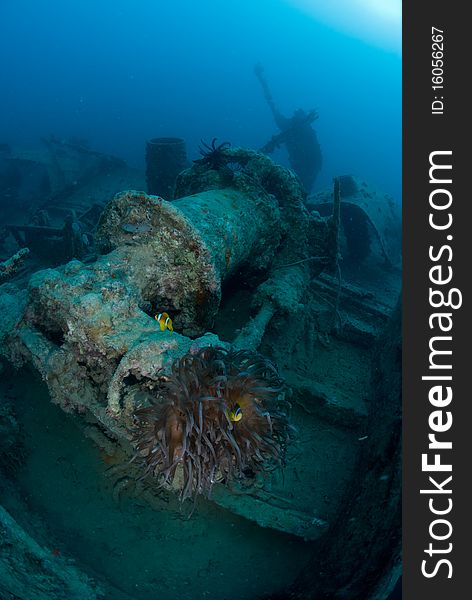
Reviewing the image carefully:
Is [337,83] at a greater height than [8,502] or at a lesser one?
greater

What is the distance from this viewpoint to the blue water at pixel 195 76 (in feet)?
195

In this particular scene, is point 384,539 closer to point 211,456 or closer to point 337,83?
point 211,456

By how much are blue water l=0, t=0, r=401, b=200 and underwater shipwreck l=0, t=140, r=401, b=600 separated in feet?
109

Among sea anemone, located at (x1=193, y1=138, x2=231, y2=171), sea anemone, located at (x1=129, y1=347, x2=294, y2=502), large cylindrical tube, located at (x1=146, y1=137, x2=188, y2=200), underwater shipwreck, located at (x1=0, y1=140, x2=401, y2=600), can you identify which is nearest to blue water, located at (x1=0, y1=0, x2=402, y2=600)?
underwater shipwreck, located at (x1=0, y1=140, x2=401, y2=600)

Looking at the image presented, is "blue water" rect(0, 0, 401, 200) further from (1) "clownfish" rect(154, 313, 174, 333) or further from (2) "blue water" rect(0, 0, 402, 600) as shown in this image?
(1) "clownfish" rect(154, 313, 174, 333)

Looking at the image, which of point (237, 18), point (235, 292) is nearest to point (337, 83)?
point (237, 18)

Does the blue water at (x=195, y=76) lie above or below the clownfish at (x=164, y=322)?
above

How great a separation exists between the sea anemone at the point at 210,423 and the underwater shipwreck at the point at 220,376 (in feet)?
0.04

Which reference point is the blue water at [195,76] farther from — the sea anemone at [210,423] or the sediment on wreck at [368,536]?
the sediment on wreck at [368,536]

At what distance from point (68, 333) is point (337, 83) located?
138196 millimetres

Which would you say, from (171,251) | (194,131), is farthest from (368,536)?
(194,131)

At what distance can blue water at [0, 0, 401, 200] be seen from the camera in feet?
195

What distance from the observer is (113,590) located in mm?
3041

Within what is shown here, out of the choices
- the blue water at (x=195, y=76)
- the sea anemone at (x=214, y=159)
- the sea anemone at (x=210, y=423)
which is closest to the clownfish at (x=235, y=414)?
the sea anemone at (x=210, y=423)
